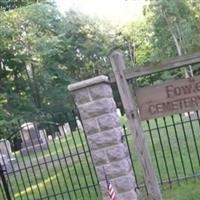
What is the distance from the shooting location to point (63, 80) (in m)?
37.3

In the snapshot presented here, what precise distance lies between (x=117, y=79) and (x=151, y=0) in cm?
3427

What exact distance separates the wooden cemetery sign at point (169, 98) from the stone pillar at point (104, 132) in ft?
2.97

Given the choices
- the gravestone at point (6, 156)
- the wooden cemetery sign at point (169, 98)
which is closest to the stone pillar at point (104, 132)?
the wooden cemetery sign at point (169, 98)

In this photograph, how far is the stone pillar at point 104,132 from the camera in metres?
6.93

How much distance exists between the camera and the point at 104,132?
6980 mm

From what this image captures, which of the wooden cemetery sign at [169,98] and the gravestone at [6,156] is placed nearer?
the wooden cemetery sign at [169,98]

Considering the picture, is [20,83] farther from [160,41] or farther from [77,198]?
[77,198]

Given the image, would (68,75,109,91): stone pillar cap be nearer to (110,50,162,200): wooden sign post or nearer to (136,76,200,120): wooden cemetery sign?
(110,50,162,200): wooden sign post

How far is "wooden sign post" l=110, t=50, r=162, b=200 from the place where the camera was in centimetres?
616

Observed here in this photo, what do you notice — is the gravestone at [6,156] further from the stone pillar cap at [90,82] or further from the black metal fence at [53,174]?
the stone pillar cap at [90,82]

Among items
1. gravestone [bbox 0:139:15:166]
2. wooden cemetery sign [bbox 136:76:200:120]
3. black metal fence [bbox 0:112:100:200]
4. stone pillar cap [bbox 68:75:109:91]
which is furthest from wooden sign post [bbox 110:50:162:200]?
gravestone [bbox 0:139:15:166]

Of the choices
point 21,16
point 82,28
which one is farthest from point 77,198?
point 82,28

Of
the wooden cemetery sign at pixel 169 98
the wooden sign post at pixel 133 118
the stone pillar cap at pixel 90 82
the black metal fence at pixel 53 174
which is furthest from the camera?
the black metal fence at pixel 53 174

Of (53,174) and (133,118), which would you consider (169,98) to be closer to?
(133,118)
